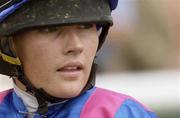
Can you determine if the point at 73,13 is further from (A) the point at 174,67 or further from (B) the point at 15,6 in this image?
(A) the point at 174,67

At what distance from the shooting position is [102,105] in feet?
7.95

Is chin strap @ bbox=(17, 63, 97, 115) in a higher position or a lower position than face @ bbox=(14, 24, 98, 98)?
lower

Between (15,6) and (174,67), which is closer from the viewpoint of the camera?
(15,6)

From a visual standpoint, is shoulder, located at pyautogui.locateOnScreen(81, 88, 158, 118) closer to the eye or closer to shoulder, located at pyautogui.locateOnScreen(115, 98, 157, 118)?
shoulder, located at pyautogui.locateOnScreen(115, 98, 157, 118)

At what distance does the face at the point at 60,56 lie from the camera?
2.25 meters

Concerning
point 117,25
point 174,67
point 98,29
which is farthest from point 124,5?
point 98,29

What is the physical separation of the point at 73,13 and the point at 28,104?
1.35 ft

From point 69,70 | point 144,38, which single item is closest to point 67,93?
point 69,70

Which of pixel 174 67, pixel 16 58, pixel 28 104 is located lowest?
pixel 174 67

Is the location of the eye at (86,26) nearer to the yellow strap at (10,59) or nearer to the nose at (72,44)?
the nose at (72,44)

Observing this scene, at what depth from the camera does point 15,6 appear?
2.30m

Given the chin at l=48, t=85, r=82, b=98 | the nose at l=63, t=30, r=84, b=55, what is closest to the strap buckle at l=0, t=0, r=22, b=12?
the nose at l=63, t=30, r=84, b=55

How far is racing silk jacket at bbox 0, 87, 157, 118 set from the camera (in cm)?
239

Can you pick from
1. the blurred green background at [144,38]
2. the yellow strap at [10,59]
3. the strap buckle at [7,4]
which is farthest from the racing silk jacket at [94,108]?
the blurred green background at [144,38]
